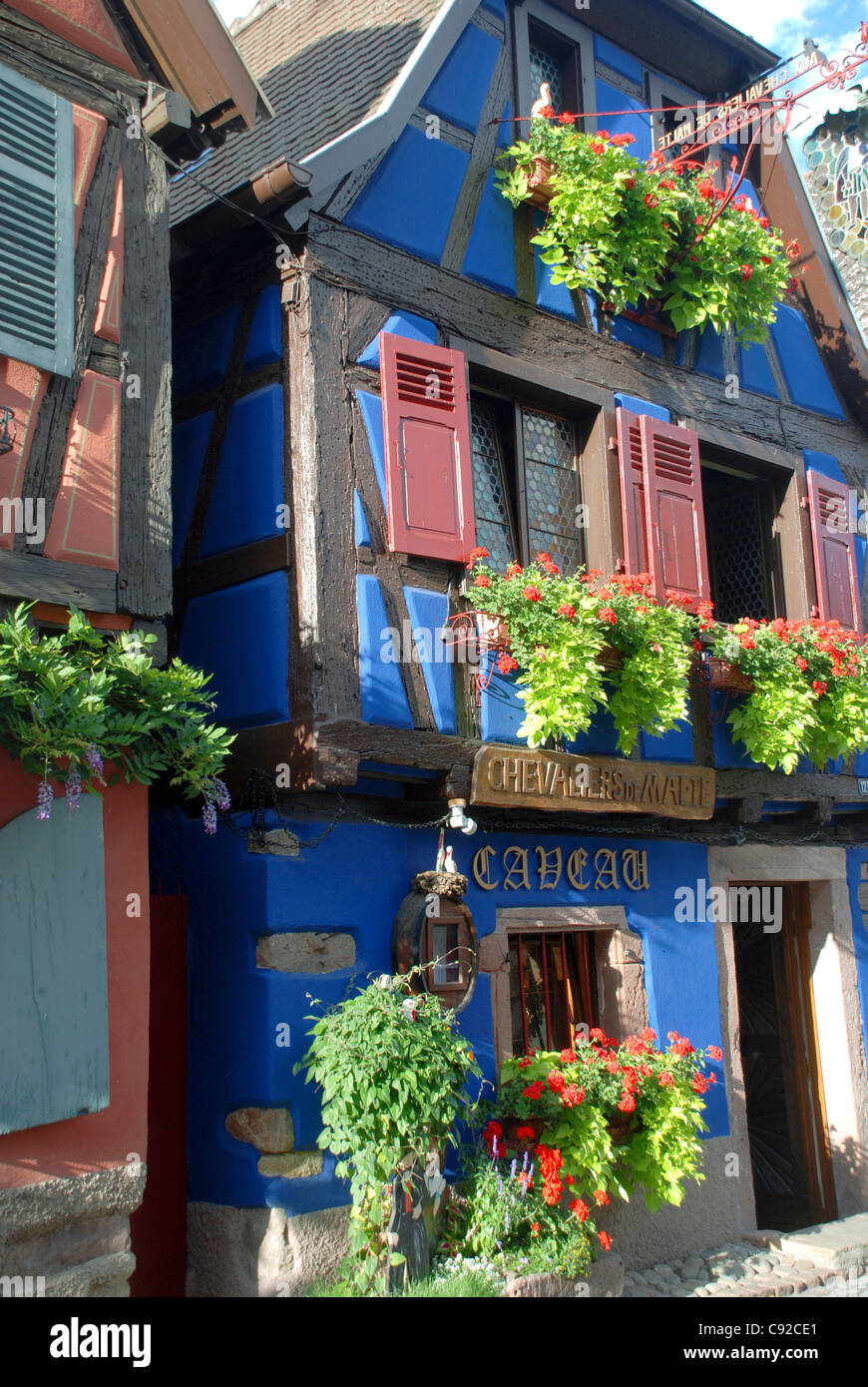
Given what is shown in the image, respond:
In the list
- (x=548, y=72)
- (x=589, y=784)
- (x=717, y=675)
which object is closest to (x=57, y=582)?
(x=589, y=784)

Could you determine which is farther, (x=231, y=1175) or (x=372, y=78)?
(x=372, y=78)

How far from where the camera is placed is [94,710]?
4297 mm

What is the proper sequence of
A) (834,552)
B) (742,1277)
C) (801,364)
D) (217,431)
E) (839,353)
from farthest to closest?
(839,353)
(801,364)
(834,552)
(742,1277)
(217,431)

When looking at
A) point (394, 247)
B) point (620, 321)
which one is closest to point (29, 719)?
point (394, 247)

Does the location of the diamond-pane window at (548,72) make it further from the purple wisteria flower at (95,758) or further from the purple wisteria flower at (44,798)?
the purple wisteria flower at (44,798)

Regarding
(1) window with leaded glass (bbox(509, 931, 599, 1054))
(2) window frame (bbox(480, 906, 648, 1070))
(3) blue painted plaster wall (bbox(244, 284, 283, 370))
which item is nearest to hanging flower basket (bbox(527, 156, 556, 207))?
(3) blue painted plaster wall (bbox(244, 284, 283, 370))

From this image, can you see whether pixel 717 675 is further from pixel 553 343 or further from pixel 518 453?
pixel 553 343

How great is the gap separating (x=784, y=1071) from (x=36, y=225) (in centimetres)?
694

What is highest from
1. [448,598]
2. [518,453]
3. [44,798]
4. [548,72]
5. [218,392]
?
[548,72]

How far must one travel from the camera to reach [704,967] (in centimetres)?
745

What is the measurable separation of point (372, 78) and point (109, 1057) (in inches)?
205

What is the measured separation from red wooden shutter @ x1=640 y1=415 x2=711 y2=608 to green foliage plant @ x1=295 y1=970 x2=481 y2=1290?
10.5 feet
